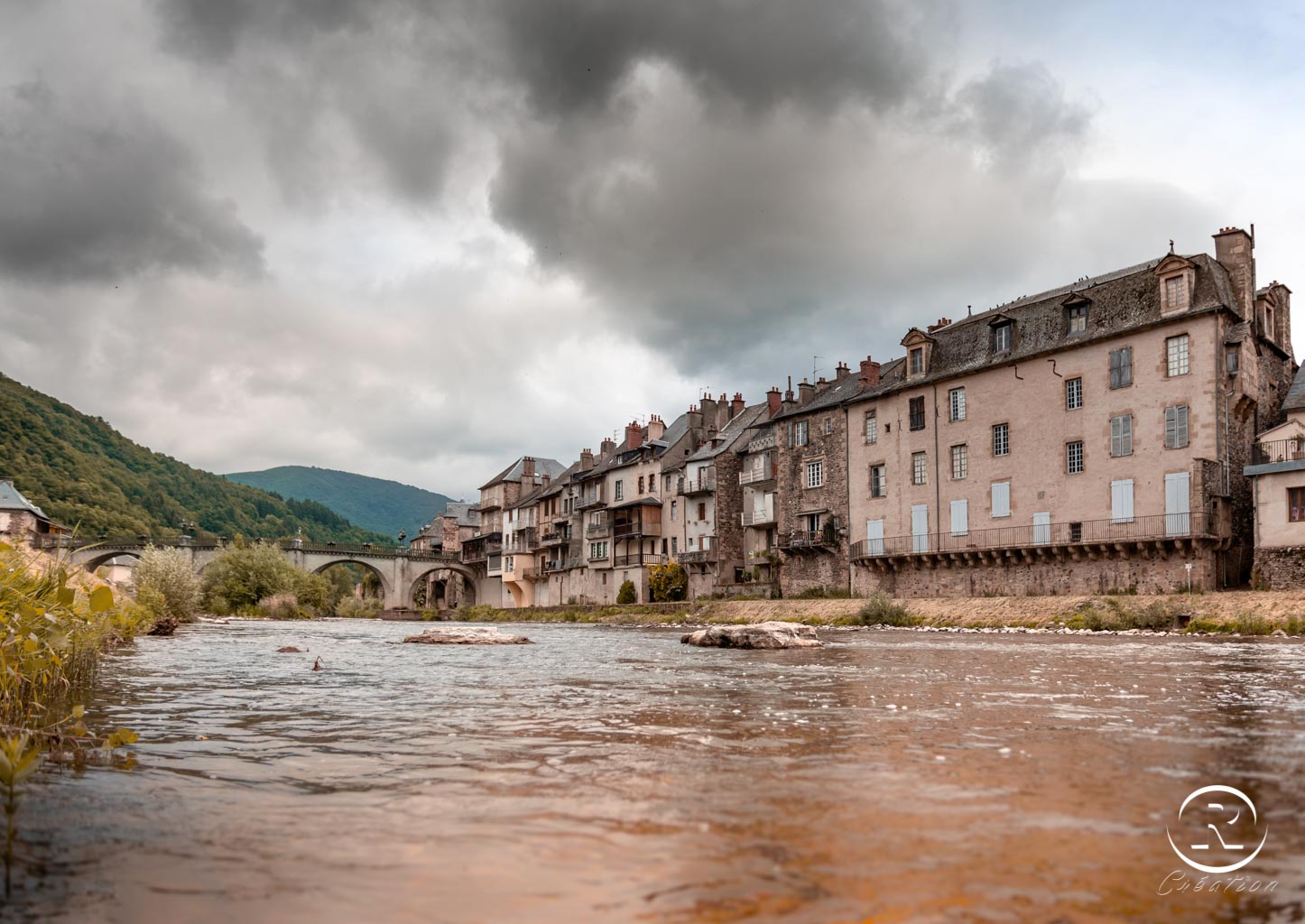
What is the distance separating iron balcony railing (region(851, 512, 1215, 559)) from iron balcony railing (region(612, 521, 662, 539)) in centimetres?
2266

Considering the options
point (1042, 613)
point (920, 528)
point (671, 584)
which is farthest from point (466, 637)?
point (671, 584)

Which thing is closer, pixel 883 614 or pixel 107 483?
pixel 883 614

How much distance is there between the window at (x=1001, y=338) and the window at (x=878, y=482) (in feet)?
28.4

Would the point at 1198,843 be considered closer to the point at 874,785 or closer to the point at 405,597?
the point at 874,785

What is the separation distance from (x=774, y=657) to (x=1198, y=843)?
14.3 m

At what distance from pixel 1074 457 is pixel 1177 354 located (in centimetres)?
588

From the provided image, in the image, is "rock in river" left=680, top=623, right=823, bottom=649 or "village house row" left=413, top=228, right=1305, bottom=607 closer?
"rock in river" left=680, top=623, right=823, bottom=649

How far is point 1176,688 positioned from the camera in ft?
36.1

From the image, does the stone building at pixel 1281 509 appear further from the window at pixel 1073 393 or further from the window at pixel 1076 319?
the window at pixel 1076 319

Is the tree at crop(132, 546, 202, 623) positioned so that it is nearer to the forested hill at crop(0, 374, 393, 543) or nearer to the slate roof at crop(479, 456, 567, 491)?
the forested hill at crop(0, 374, 393, 543)

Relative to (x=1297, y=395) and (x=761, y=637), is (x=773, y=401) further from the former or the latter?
(x=761, y=637)

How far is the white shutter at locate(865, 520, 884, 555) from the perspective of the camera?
49.3 meters

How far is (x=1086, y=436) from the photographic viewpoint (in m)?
40.1

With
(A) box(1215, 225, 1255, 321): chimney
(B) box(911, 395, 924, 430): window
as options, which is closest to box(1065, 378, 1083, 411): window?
(A) box(1215, 225, 1255, 321): chimney
